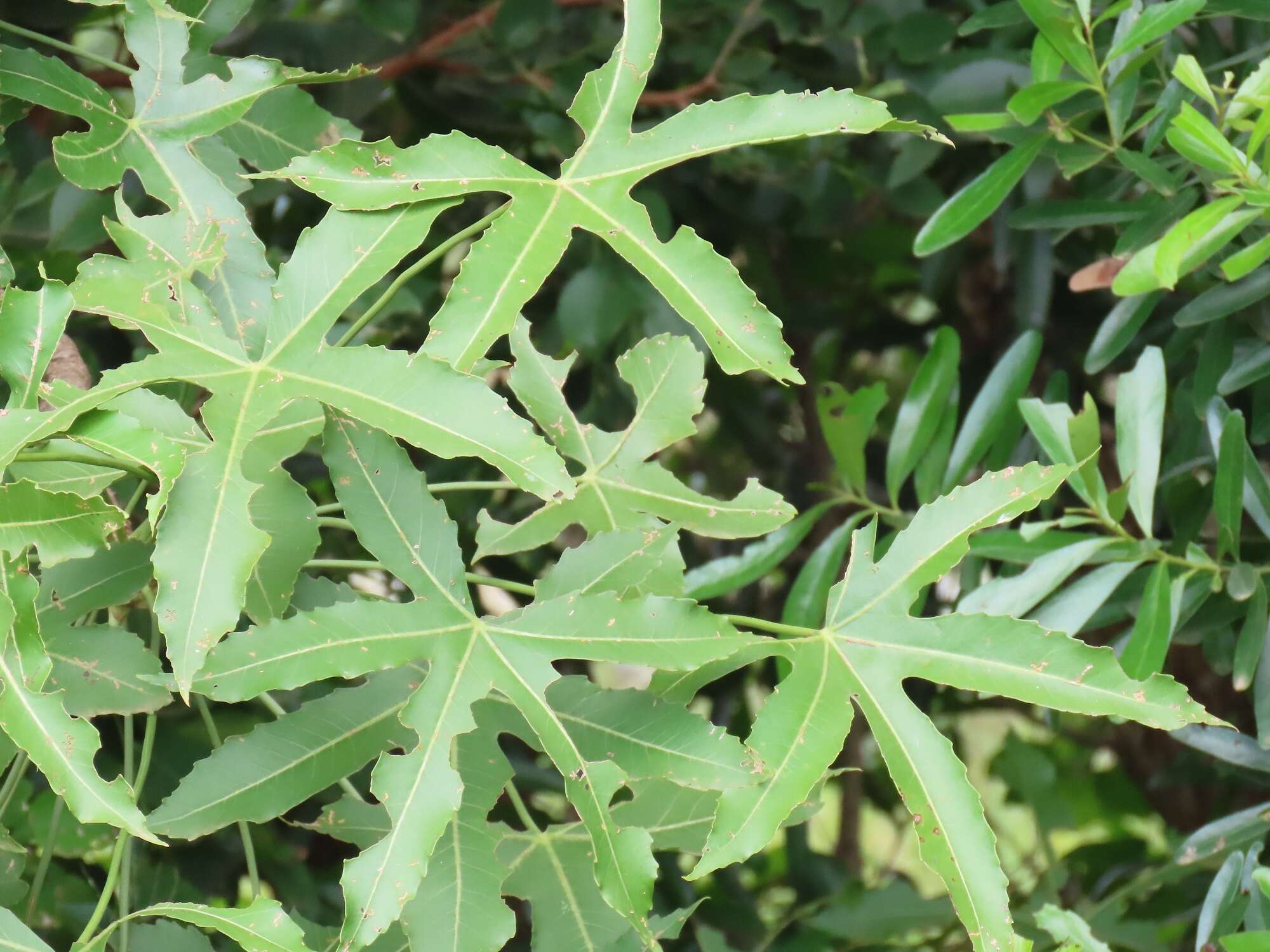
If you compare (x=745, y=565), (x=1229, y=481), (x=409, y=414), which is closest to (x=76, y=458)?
(x=409, y=414)

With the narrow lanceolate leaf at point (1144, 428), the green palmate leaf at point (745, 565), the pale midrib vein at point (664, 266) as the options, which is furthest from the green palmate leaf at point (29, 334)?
the narrow lanceolate leaf at point (1144, 428)

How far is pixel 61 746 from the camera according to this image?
43cm

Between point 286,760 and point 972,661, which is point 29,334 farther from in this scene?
point 972,661

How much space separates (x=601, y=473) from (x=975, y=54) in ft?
1.55

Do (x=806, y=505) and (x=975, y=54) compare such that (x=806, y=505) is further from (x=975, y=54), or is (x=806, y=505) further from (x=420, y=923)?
(x=420, y=923)

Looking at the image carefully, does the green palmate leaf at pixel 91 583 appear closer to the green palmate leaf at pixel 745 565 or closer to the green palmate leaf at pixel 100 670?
the green palmate leaf at pixel 100 670

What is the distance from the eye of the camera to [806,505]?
141 cm

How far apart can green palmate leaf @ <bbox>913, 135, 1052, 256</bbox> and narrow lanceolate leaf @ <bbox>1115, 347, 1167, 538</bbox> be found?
0.43ft

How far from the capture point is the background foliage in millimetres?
486

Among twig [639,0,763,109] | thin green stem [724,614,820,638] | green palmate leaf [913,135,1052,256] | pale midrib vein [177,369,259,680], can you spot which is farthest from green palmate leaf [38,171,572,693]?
twig [639,0,763,109]

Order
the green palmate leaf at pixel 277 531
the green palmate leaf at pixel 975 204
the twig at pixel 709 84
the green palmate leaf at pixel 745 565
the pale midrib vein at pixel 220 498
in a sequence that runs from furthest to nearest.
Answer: the twig at pixel 709 84 → the green palmate leaf at pixel 745 565 → the green palmate leaf at pixel 975 204 → the green palmate leaf at pixel 277 531 → the pale midrib vein at pixel 220 498

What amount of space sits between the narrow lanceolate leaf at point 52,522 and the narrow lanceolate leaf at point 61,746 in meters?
0.03

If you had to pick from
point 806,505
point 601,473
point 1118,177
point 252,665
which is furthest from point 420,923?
point 806,505

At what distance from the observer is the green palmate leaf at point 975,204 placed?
28.9 inches
